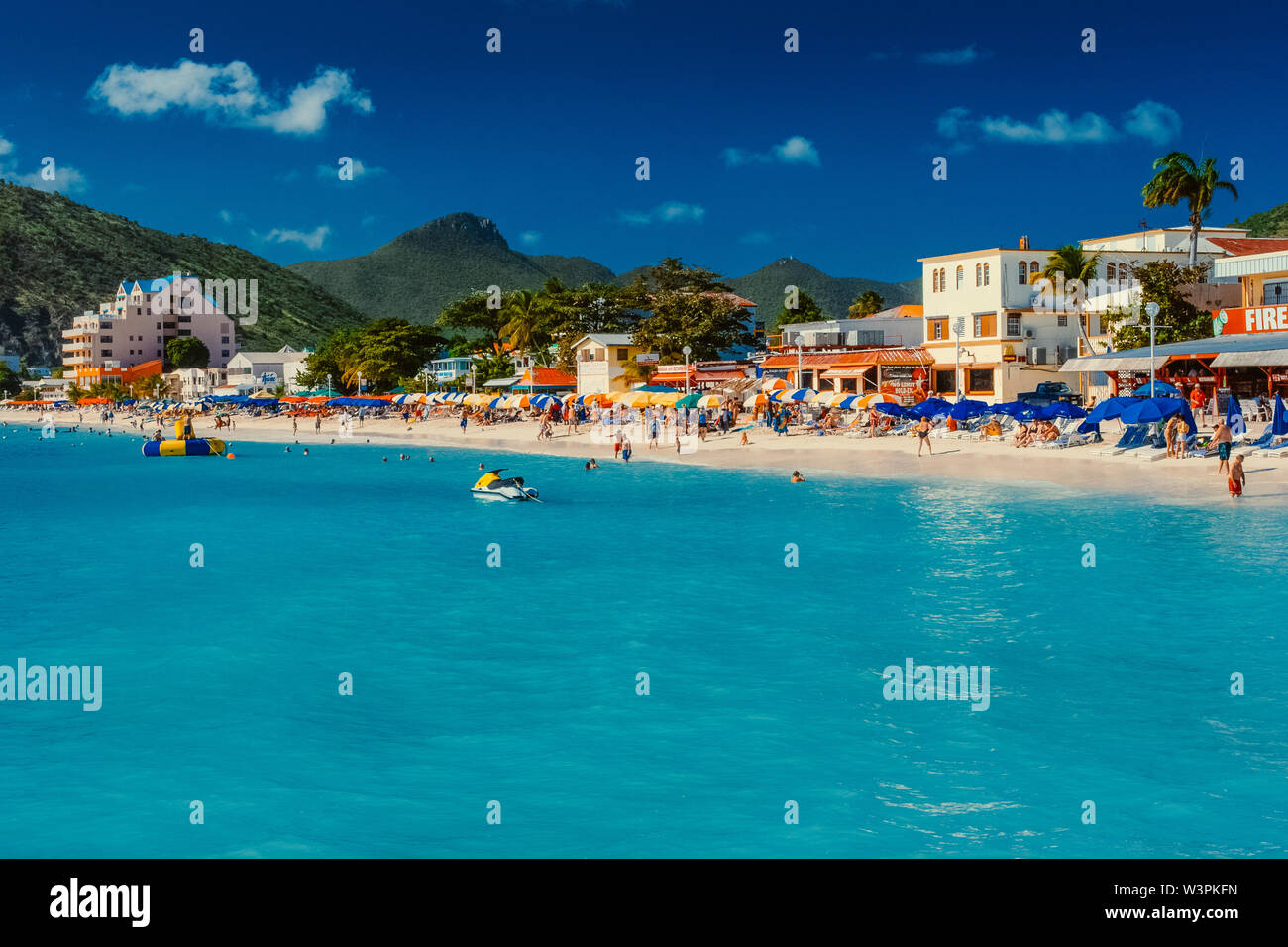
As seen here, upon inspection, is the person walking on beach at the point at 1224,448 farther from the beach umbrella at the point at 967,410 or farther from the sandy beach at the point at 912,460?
the beach umbrella at the point at 967,410

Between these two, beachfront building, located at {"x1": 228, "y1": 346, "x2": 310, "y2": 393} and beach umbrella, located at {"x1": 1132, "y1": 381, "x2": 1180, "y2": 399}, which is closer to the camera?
beach umbrella, located at {"x1": 1132, "y1": 381, "x2": 1180, "y2": 399}

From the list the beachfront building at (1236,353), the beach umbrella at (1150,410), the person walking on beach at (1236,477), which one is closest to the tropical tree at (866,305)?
the beachfront building at (1236,353)

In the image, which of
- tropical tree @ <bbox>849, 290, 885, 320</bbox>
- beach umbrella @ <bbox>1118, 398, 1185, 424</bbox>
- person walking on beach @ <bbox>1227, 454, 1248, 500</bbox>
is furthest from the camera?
tropical tree @ <bbox>849, 290, 885, 320</bbox>

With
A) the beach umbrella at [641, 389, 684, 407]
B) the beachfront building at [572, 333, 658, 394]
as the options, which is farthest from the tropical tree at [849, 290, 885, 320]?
the beach umbrella at [641, 389, 684, 407]

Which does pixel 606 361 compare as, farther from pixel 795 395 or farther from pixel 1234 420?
pixel 1234 420

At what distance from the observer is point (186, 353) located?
633 feet

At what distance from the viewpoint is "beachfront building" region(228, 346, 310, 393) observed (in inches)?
6240

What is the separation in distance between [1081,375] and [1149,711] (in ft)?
177

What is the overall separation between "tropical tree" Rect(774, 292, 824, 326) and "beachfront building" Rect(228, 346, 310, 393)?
7445cm

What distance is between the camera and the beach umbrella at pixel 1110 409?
4094 centimetres

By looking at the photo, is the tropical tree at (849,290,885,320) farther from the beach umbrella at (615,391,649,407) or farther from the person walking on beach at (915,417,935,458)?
the person walking on beach at (915,417,935,458)

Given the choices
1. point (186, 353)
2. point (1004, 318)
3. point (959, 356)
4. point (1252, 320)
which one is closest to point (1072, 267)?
point (1004, 318)

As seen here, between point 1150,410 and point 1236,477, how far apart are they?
8.50 meters
